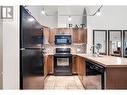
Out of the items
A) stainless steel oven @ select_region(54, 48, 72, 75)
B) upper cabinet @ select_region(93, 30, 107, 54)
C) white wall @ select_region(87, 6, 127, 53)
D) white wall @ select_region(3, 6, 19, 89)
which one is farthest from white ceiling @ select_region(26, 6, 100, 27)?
white wall @ select_region(3, 6, 19, 89)

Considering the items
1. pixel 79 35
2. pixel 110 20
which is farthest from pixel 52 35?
pixel 110 20

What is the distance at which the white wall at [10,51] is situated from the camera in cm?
240

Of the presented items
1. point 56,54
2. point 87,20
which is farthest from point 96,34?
point 56,54

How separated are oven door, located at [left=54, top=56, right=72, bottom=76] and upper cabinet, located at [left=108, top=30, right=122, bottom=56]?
1978 millimetres

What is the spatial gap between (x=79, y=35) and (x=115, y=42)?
5.38 ft

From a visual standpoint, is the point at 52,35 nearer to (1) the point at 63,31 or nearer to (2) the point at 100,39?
(1) the point at 63,31

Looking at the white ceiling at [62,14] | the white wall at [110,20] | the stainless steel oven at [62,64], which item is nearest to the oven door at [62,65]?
the stainless steel oven at [62,64]

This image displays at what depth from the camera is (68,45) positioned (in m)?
9.02

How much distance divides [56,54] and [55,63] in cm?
42

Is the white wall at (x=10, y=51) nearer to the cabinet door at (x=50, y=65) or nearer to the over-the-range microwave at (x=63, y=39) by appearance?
the cabinet door at (x=50, y=65)

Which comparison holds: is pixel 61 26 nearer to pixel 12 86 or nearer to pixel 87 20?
pixel 87 20

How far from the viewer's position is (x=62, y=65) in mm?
8227

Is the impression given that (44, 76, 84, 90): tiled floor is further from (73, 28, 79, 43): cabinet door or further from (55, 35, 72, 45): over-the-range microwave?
(73, 28, 79, 43): cabinet door

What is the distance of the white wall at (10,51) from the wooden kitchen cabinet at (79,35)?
6.36 metres
